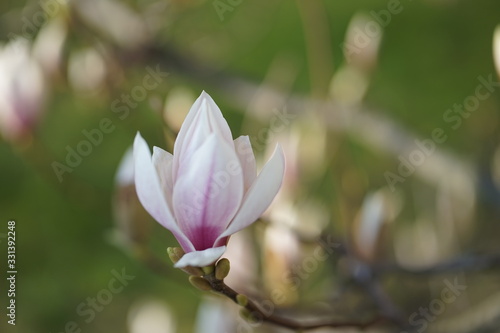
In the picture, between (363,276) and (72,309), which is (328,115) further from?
(72,309)

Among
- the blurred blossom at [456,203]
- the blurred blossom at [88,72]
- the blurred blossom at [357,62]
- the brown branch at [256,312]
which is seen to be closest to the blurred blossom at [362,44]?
the blurred blossom at [357,62]

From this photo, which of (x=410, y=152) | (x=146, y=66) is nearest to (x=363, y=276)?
(x=410, y=152)

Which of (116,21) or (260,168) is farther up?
(116,21)

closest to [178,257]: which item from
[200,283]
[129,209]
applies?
[200,283]

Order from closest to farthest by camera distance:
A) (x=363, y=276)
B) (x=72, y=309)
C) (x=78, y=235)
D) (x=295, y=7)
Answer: (x=363, y=276)
(x=72, y=309)
(x=78, y=235)
(x=295, y=7)

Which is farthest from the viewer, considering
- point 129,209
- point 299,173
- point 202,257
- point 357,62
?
point 357,62

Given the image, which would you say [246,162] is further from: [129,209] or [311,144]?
[311,144]
